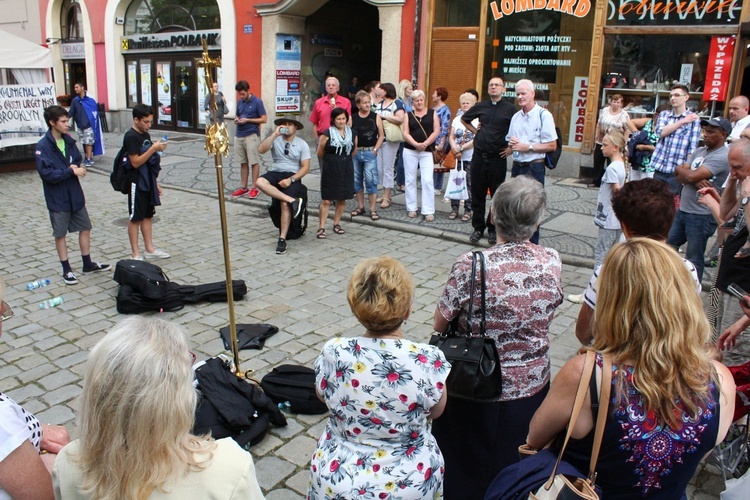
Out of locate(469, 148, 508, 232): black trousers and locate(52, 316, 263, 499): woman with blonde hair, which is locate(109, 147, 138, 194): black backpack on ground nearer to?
locate(469, 148, 508, 232): black trousers

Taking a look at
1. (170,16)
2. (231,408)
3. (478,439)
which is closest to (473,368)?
(478,439)

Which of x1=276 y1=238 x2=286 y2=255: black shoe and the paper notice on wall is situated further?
the paper notice on wall

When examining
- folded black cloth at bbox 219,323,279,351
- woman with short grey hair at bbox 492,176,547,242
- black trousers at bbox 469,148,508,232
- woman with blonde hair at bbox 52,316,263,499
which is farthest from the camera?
black trousers at bbox 469,148,508,232

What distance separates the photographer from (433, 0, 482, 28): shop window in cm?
1271

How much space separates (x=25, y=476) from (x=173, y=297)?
12.8ft

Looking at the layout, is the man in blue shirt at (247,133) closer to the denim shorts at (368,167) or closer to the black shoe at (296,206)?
the denim shorts at (368,167)

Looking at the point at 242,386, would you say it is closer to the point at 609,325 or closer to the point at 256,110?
the point at 609,325

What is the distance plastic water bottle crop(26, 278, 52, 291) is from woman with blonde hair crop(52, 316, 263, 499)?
5.15 metres

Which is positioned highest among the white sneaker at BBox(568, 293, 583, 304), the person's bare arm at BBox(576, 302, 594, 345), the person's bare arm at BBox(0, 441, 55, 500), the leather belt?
the leather belt

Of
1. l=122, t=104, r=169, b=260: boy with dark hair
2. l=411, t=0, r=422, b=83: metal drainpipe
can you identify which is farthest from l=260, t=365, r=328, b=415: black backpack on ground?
l=411, t=0, r=422, b=83: metal drainpipe

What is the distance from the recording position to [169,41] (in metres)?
18.4

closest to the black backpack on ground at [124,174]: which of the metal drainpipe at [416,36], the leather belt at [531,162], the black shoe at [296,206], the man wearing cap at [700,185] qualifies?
the black shoe at [296,206]

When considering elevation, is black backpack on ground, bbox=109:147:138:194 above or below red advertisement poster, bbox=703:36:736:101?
below

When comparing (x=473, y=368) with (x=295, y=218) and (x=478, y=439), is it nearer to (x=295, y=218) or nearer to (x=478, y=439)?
(x=478, y=439)
